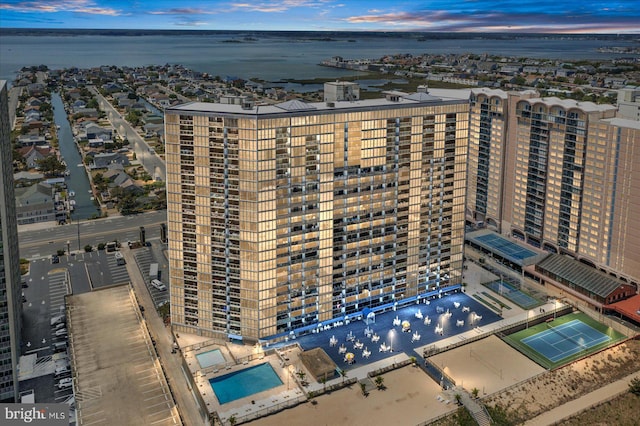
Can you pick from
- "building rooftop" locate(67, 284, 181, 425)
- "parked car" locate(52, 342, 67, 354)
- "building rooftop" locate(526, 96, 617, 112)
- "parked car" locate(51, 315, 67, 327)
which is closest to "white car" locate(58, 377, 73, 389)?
"building rooftop" locate(67, 284, 181, 425)

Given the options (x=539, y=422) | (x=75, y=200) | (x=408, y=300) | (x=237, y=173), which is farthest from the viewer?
(x=75, y=200)

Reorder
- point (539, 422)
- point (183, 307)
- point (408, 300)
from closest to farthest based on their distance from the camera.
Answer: point (539, 422) → point (183, 307) → point (408, 300)

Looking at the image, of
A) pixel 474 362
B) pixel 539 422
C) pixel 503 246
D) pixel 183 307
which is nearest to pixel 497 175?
pixel 503 246

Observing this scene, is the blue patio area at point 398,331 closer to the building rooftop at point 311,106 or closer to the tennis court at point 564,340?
the tennis court at point 564,340

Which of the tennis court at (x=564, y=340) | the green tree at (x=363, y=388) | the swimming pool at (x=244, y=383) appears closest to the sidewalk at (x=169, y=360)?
the swimming pool at (x=244, y=383)

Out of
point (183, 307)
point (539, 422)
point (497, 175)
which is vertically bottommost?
point (539, 422)

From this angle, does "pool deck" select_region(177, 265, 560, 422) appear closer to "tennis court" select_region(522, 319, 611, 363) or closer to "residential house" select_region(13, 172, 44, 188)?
"tennis court" select_region(522, 319, 611, 363)

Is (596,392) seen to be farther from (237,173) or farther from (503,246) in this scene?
(237,173)

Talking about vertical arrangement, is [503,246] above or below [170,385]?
above

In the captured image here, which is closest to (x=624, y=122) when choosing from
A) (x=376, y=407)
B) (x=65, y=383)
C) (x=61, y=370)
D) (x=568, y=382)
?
(x=568, y=382)
